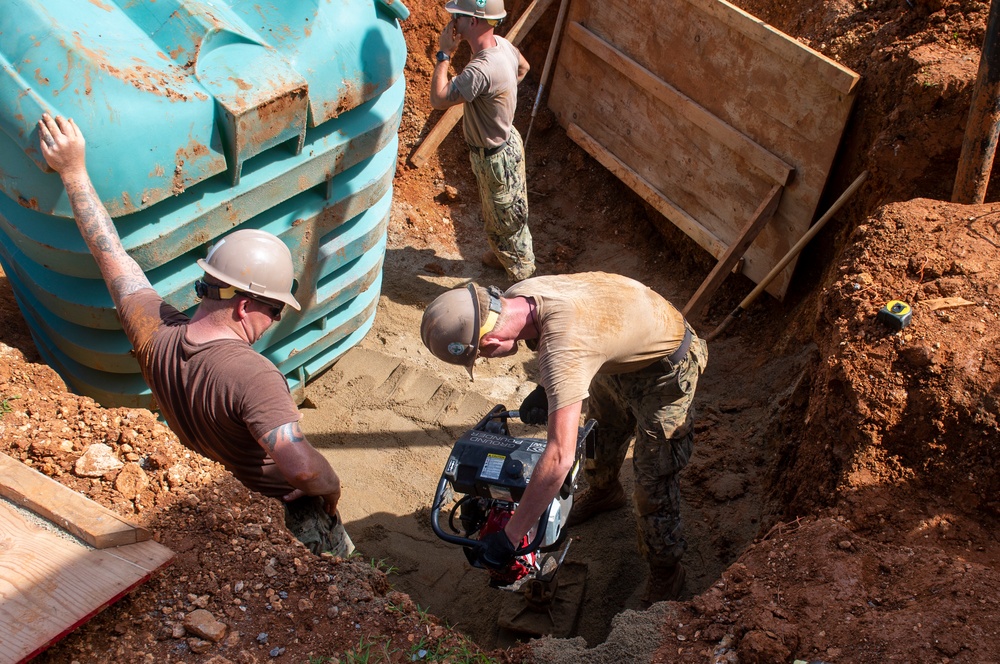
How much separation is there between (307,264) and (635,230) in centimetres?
307

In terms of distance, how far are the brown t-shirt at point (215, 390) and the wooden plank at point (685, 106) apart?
3416 mm

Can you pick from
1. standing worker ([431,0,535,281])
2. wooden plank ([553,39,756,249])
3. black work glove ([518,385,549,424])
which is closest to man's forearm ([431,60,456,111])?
standing worker ([431,0,535,281])

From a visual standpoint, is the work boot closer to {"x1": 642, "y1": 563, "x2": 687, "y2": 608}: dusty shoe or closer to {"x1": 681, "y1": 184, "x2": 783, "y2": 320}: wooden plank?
{"x1": 642, "y1": 563, "x2": 687, "y2": 608}: dusty shoe

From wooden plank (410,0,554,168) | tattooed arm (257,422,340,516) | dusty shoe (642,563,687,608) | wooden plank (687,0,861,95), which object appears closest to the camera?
tattooed arm (257,422,340,516)

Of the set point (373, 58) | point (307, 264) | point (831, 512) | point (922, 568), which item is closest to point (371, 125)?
point (373, 58)

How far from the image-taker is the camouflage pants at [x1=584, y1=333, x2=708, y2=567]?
3305mm

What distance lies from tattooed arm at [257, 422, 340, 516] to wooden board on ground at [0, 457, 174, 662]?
433 millimetres

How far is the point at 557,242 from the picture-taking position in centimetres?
624

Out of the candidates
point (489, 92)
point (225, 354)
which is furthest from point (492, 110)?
point (225, 354)

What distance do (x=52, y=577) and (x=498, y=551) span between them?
4.39 ft

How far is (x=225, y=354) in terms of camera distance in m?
2.58

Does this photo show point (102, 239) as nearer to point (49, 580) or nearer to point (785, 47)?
point (49, 580)

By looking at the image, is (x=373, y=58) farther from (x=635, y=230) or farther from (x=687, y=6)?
(x=635, y=230)

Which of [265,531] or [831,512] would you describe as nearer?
[265,531]
